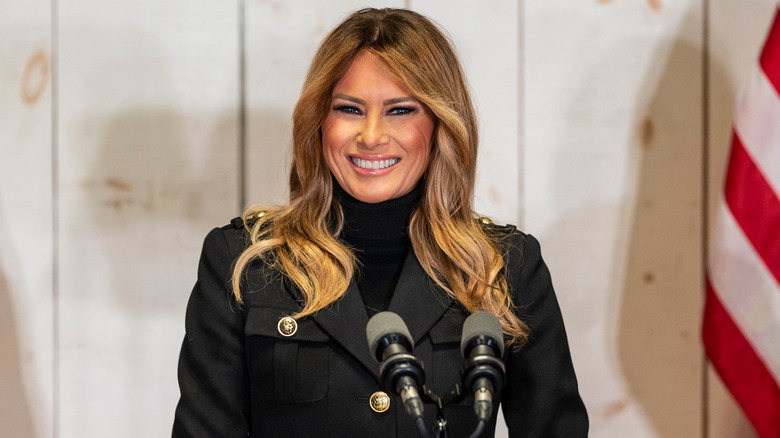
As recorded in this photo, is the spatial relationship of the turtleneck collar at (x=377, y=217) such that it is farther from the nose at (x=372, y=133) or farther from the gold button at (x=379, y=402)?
the gold button at (x=379, y=402)

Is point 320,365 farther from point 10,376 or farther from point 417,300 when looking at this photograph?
point 10,376

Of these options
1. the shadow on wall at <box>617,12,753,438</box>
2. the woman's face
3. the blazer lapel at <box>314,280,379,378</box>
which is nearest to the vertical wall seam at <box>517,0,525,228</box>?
the shadow on wall at <box>617,12,753,438</box>

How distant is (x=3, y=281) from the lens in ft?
7.14

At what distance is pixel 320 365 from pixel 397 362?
54 cm

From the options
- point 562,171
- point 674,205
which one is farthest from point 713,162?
point 562,171

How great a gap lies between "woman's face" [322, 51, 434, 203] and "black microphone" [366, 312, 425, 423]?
530mm

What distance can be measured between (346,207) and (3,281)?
99 centimetres

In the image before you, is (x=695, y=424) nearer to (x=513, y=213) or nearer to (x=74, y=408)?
(x=513, y=213)

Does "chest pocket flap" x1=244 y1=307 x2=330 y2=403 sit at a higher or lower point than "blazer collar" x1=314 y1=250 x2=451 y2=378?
lower

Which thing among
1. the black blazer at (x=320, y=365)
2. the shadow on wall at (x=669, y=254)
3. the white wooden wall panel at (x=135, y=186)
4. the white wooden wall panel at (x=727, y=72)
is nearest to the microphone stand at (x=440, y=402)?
the black blazer at (x=320, y=365)

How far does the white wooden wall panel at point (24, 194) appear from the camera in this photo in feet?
7.10

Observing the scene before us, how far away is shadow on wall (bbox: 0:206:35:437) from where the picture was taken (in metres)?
2.18

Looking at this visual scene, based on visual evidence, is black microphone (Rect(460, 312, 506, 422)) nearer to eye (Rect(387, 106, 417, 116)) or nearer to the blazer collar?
the blazer collar

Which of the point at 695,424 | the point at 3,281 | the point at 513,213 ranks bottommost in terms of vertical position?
the point at 695,424
